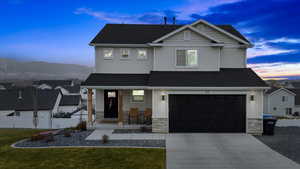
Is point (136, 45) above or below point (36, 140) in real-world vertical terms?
above

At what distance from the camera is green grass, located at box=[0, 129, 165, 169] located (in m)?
7.04

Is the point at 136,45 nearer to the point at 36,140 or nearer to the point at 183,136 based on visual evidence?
the point at 183,136

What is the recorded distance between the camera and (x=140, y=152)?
8492 millimetres

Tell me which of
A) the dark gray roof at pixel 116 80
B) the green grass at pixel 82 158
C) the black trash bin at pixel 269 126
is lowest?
the green grass at pixel 82 158

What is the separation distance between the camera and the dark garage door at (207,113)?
39.0 ft

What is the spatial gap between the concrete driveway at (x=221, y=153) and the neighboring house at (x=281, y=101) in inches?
1537

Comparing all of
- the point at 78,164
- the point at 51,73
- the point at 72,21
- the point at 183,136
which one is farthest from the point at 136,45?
the point at 51,73

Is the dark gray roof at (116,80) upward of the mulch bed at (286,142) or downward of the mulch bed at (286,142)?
upward

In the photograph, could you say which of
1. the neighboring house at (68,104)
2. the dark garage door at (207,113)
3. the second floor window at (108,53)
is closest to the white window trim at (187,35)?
the dark garage door at (207,113)

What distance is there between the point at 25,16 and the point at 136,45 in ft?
82.2

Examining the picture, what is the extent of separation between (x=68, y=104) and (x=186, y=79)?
114 feet

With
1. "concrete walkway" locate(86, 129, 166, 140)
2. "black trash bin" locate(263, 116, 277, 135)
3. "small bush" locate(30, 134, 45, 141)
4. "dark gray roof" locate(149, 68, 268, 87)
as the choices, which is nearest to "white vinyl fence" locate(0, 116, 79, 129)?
"small bush" locate(30, 134, 45, 141)

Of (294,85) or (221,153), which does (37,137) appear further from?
(294,85)

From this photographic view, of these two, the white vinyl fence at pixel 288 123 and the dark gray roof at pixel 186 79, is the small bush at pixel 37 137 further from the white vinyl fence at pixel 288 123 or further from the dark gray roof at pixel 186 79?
the white vinyl fence at pixel 288 123
